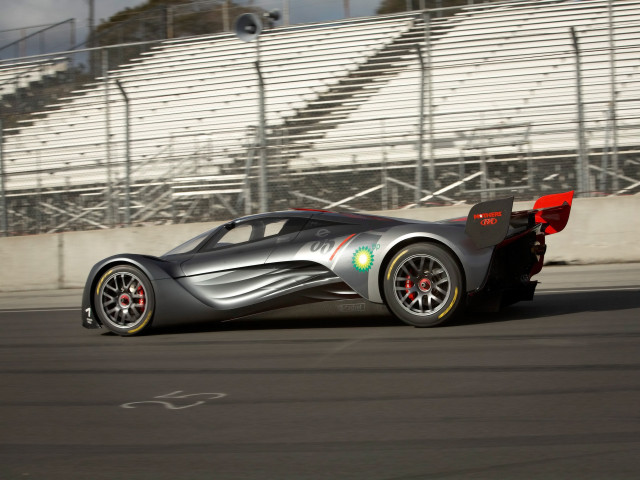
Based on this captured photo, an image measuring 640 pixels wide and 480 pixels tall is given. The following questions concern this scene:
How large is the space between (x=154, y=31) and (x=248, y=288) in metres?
20.3

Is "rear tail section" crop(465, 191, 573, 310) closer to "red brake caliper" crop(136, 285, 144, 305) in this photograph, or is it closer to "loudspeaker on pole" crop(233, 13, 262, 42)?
"red brake caliper" crop(136, 285, 144, 305)

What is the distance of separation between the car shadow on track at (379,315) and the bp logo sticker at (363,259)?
333 mm

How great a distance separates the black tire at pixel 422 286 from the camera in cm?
686

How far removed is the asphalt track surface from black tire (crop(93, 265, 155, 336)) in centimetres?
15

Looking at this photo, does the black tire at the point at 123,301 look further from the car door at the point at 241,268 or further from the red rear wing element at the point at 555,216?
the red rear wing element at the point at 555,216

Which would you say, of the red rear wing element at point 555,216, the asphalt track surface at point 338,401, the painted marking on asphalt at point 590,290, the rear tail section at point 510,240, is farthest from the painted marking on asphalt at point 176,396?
the painted marking on asphalt at point 590,290

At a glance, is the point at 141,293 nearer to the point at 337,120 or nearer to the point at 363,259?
the point at 363,259

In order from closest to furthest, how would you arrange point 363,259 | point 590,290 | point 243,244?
1. point 363,259
2. point 243,244
3. point 590,290

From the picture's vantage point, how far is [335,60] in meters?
22.0

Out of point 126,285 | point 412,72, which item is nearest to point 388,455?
point 126,285

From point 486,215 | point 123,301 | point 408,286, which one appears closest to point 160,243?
point 123,301

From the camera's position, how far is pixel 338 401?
4.64 meters

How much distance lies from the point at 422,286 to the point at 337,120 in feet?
39.2

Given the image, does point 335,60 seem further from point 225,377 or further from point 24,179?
point 225,377
